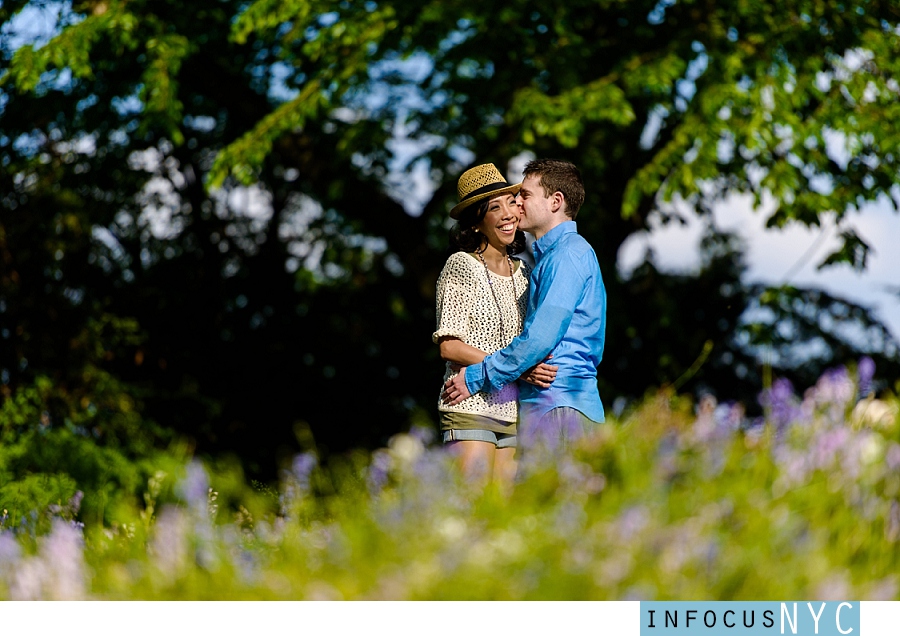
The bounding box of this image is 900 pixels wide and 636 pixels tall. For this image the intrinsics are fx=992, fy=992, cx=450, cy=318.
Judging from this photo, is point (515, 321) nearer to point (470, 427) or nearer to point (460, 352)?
point (460, 352)

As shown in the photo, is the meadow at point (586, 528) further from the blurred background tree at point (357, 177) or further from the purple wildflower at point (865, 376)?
the blurred background tree at point (357, 177)

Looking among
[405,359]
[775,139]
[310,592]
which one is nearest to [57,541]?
[310,592]

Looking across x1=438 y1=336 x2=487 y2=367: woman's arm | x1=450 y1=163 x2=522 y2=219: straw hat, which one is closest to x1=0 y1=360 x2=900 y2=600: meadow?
x1=438 y1=336 x2=487 y2=367: woman's arm

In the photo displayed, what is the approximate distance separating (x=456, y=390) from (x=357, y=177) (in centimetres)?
718

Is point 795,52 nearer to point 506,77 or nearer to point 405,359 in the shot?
point 506,77

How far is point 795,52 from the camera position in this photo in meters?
8.37

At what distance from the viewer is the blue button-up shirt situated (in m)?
3.66

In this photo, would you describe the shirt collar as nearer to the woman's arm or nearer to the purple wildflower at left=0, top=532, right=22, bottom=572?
the woman's arm

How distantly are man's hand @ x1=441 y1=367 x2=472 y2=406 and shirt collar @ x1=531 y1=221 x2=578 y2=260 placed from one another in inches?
22.2

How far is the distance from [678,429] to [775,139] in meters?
5.33

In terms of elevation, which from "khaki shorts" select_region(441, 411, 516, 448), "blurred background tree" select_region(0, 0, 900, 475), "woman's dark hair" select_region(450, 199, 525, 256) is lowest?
"blurred background tree" select_region(0, 0, 900, 475)

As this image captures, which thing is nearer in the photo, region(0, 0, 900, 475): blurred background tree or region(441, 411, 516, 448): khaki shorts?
region(441, 411, 516, 448): khaki shorts

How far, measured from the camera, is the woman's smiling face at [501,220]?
415cm

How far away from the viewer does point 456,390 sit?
3.88 meters
